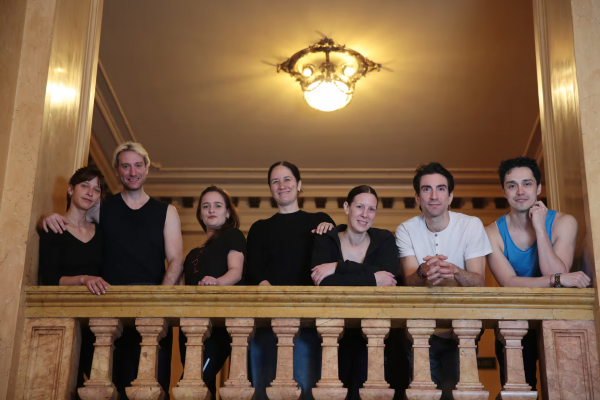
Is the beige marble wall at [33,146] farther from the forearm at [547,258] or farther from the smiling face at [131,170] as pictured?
the forearm at [547,258]

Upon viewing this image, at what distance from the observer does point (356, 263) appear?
11.7ft

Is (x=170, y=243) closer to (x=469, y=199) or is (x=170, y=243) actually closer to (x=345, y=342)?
(x=345, y=342)

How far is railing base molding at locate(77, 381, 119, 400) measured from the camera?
125 inches

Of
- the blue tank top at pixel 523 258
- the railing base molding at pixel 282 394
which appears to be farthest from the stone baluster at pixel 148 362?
the blue tank top at pixel 523 258

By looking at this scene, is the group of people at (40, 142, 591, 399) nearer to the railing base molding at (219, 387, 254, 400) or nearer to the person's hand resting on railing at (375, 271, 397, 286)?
the person's hand resting on railing at (375, 271, 397, 286)

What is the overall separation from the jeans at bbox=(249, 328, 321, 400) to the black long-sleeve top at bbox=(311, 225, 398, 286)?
1.08 ft

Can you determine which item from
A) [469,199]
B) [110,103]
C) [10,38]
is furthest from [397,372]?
[469,199]

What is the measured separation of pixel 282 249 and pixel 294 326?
31.9 inches

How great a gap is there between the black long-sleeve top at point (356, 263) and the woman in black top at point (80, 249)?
1071mm

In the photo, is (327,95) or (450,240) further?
(327,95)

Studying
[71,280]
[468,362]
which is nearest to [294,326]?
[468,362]

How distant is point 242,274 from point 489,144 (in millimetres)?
4648

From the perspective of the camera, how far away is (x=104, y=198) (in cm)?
402

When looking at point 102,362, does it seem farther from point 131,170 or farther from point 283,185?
point 283,185
